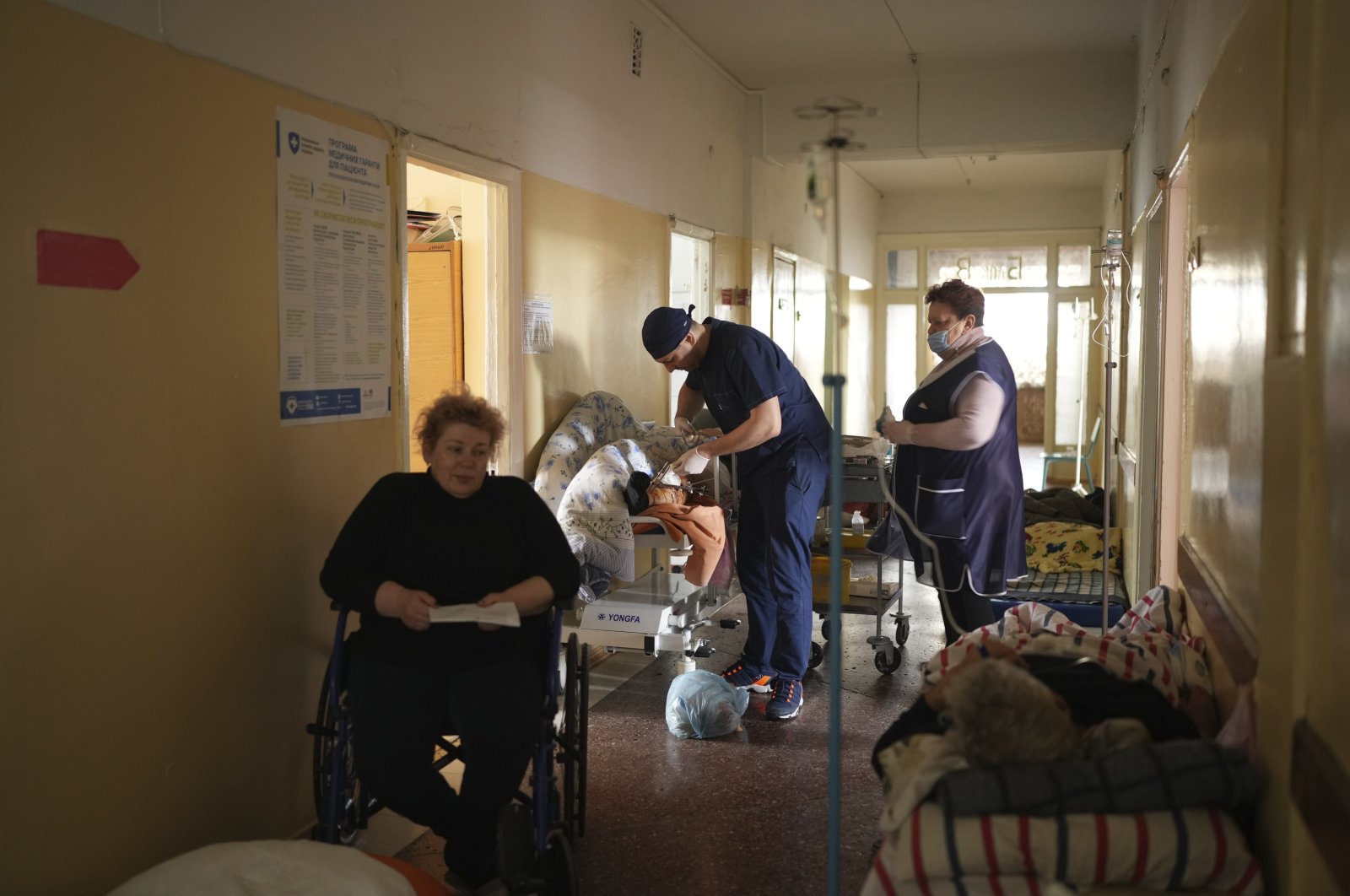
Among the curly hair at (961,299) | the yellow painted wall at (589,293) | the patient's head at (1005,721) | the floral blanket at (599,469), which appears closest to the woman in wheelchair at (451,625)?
the floral blanket at (599,469)

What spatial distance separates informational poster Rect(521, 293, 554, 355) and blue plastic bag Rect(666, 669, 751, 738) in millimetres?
1345

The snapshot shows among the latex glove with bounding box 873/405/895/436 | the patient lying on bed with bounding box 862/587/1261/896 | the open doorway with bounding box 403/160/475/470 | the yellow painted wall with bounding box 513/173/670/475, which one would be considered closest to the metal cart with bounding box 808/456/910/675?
the latex glove with bounding box 873/405/895/436

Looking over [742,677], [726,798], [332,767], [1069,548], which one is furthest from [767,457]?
[1069,548]

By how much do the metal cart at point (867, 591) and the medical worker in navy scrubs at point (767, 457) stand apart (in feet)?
1.17

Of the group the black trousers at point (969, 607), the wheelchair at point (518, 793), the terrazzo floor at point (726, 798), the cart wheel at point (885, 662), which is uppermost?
the black trousers at point (969, 607)

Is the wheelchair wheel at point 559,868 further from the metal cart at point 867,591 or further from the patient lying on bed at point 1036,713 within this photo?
the metal cart at point 867,591

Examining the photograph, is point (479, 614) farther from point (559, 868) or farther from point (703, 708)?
point (703, 708)

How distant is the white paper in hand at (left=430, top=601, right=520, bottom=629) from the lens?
99.9 inches

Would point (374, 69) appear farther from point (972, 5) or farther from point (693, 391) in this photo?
point (972, 5)

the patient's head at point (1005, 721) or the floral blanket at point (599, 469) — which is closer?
the patient's head at point (1005, 721)

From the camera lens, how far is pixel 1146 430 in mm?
4664

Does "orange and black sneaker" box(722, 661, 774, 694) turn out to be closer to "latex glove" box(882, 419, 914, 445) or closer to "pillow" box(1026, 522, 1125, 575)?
"latex glove" box(882, 419, 914, 445)

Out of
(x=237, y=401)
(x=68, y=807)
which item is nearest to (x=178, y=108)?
(x=237, y=401)

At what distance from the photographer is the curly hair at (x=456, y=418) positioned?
9.16 feet
